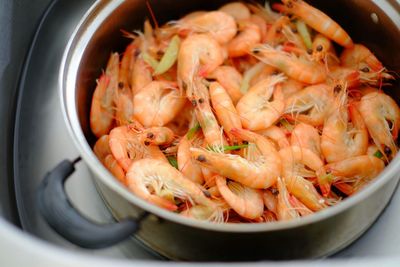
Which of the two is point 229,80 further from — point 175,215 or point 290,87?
point 175,215

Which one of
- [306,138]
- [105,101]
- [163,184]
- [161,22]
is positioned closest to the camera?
[163,184]

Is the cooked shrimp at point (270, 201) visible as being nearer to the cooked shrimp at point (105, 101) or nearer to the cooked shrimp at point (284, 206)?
the cooked shrimp at point (284, 206)

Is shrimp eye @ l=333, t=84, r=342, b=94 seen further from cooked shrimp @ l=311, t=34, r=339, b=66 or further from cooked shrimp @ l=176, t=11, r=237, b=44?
cooked shrimp @ l=176, t=11, r=237, b=44

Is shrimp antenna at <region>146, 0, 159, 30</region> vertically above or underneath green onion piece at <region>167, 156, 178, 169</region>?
above

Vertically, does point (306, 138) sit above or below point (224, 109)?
A: below

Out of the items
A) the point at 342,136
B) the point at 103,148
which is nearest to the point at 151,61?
the point at 103,148

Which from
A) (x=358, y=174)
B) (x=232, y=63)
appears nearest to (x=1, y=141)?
(x=232, y=63)

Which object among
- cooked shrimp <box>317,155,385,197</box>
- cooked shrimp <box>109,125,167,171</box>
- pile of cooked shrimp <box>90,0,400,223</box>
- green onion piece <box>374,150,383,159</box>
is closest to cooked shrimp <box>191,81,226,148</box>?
pile of cooked shrimp <box>90,0,400,223</box>

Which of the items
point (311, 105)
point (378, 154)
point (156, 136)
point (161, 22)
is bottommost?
point (378, 154)
